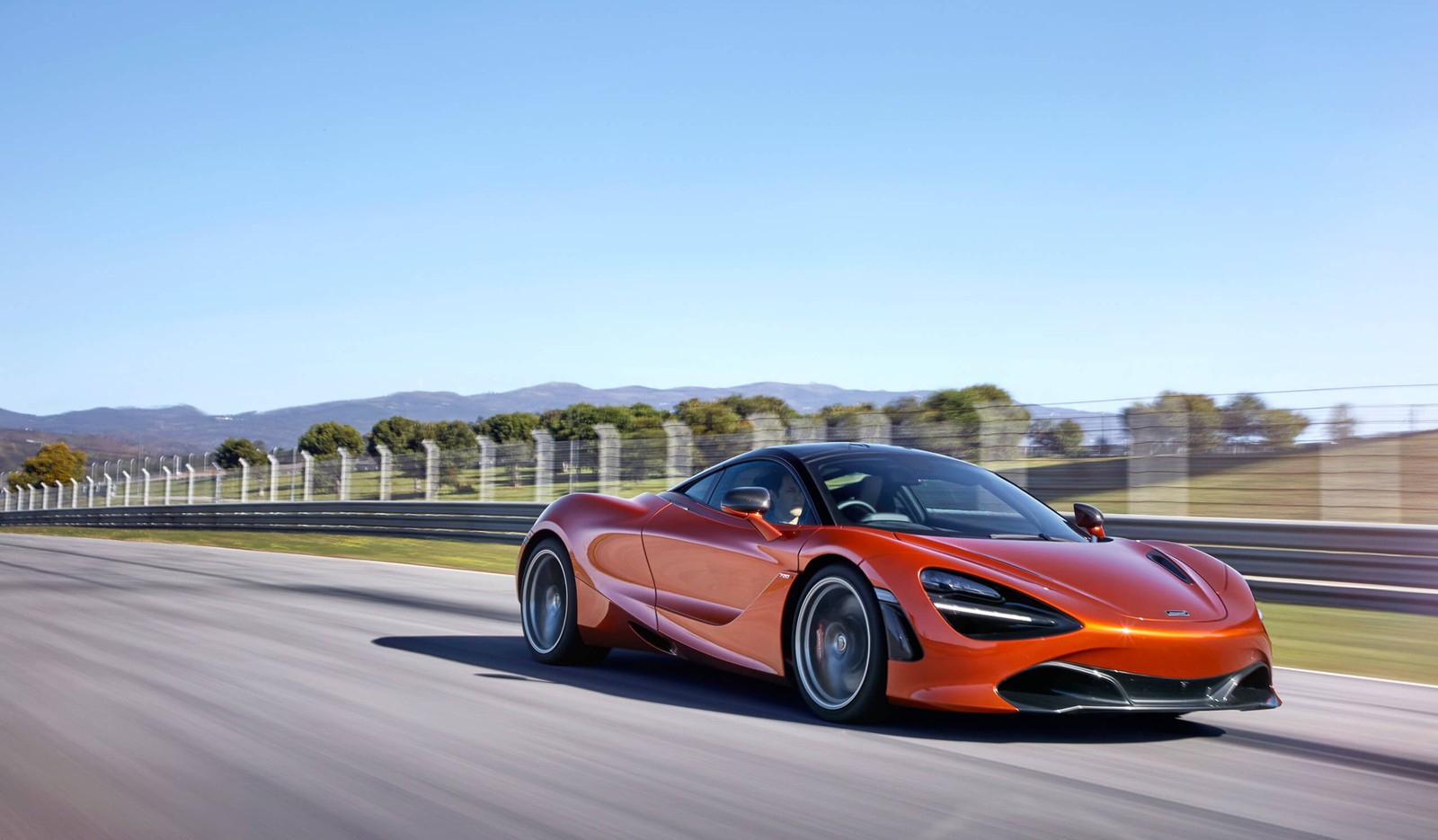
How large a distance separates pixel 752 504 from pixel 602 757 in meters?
1.47

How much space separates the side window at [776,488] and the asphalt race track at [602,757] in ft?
2.76

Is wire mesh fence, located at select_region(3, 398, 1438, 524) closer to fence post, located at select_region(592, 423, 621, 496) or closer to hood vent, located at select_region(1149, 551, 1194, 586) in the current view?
fence post, located at select_region(592, 423, 621, 496)

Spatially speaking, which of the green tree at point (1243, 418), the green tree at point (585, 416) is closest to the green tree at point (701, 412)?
the green tree at point (585, 416)

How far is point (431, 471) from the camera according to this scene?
24656 millimetres

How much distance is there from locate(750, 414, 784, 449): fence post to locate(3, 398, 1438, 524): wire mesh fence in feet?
0.08

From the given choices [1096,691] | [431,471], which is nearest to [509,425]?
[431,471]

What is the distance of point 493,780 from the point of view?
14.3 ft

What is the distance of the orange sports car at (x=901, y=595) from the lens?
188 inches

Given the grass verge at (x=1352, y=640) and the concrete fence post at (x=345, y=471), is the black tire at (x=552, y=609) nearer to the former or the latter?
the grass verge at (x=1352, y=640)

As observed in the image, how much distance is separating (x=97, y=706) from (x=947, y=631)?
3735mm

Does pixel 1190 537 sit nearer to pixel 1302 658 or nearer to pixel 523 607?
pixel 1302 658

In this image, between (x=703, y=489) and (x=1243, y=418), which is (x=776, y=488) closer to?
(x=703, y=489)

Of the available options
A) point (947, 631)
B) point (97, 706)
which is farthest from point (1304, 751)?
point (97, 706)

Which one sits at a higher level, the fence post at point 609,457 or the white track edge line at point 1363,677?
the fence post at point 609,457
